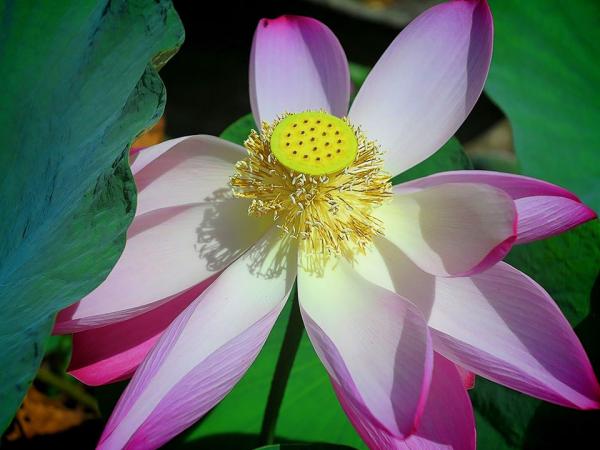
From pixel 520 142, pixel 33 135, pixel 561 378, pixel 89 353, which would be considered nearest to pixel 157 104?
pixel 33 135

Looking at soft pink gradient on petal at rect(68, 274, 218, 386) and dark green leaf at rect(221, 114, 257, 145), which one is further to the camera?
dark green leaf at rect(221, 114, 257, 145)

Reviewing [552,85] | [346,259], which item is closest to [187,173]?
[346,259]

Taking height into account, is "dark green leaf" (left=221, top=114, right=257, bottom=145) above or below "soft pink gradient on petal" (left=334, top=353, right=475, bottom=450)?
above

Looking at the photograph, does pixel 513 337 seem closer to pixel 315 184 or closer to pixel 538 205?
pixel 538 205

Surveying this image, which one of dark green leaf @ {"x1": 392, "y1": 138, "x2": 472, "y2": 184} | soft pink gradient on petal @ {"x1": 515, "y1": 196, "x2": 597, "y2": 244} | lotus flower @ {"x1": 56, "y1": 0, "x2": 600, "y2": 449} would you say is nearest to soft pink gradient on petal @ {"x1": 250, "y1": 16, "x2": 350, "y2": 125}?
lotus flower @ {"x1": 56, "y1": 0, "x2": 600, "y2": 449}

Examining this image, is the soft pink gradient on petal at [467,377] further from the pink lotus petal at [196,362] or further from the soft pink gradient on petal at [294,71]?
the soft pink gradient on petal at [294,71]

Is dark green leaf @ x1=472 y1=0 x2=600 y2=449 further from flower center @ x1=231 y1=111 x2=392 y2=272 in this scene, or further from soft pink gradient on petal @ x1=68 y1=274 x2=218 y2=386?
soft pink gradient on petal @ x1=68 y1=274 x2=218 y2=386
